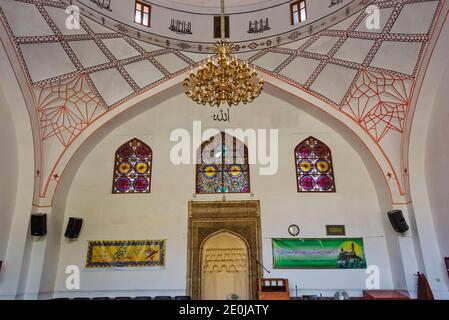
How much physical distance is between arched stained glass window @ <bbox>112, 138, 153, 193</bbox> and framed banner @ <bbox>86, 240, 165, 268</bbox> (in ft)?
4.31

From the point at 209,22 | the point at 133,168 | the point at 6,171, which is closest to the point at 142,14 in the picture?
the point at 209,22

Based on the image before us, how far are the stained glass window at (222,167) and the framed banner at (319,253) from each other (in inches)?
65.8

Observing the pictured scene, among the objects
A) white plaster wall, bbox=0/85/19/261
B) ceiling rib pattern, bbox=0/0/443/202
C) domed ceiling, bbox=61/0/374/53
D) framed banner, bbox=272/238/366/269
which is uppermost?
domed ceiling, bbox=61/0/374/53

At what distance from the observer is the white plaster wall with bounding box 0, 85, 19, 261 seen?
6582 mm

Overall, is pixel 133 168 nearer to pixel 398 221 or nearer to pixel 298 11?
pixel 298 11

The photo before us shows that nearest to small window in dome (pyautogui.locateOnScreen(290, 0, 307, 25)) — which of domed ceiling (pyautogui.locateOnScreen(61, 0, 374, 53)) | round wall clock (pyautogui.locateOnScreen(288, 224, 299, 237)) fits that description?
domed ceiling (pyautogui.locateOnScreen(61, 0, 374, 53))

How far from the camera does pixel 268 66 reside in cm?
803

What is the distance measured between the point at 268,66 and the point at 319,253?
4.67 meters

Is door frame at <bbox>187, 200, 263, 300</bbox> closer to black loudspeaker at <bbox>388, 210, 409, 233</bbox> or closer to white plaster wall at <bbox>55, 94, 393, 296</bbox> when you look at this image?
white plaster wall at <bbox>55, 94, 393, 296</bbox>

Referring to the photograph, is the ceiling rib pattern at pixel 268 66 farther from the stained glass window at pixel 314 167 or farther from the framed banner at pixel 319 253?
the framed banner at pixel 319 253

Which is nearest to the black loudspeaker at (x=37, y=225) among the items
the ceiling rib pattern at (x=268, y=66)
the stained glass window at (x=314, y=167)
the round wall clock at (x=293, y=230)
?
the ceiling rib pattern at (x=268, y=66)

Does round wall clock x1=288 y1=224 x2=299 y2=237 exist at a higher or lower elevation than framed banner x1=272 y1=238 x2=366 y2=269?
higher

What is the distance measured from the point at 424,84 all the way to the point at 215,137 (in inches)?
194
